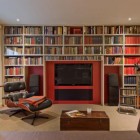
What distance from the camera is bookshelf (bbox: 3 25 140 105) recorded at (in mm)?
5109

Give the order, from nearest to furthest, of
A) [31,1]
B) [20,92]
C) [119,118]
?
[31,1] → [119,118] → [20,92]

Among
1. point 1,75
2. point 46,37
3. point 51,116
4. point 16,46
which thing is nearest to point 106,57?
point 46,37

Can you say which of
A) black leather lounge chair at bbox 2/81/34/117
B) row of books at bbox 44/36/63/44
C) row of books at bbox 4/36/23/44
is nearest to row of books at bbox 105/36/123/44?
row of books at bbox 44/36/63/44

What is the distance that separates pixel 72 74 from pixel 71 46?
0.86 m

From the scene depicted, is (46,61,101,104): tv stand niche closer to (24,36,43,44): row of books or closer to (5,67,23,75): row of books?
(24,36,43,44): row of books

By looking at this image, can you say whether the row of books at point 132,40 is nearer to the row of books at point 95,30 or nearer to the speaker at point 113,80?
the row of books at point 95,30

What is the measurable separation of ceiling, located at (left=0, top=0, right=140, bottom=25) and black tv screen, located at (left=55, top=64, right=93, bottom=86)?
4.26ft

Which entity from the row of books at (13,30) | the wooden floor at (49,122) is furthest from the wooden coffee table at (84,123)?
the row of books at (13,30)

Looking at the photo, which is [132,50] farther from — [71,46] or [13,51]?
[13,51]

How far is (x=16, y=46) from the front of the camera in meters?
5.17

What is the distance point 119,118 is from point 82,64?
2.07m

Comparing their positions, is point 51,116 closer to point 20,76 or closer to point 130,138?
point 20,76

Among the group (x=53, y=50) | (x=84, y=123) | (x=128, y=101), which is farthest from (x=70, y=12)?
(x=128, y=101)

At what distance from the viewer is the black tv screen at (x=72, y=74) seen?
5328mm
